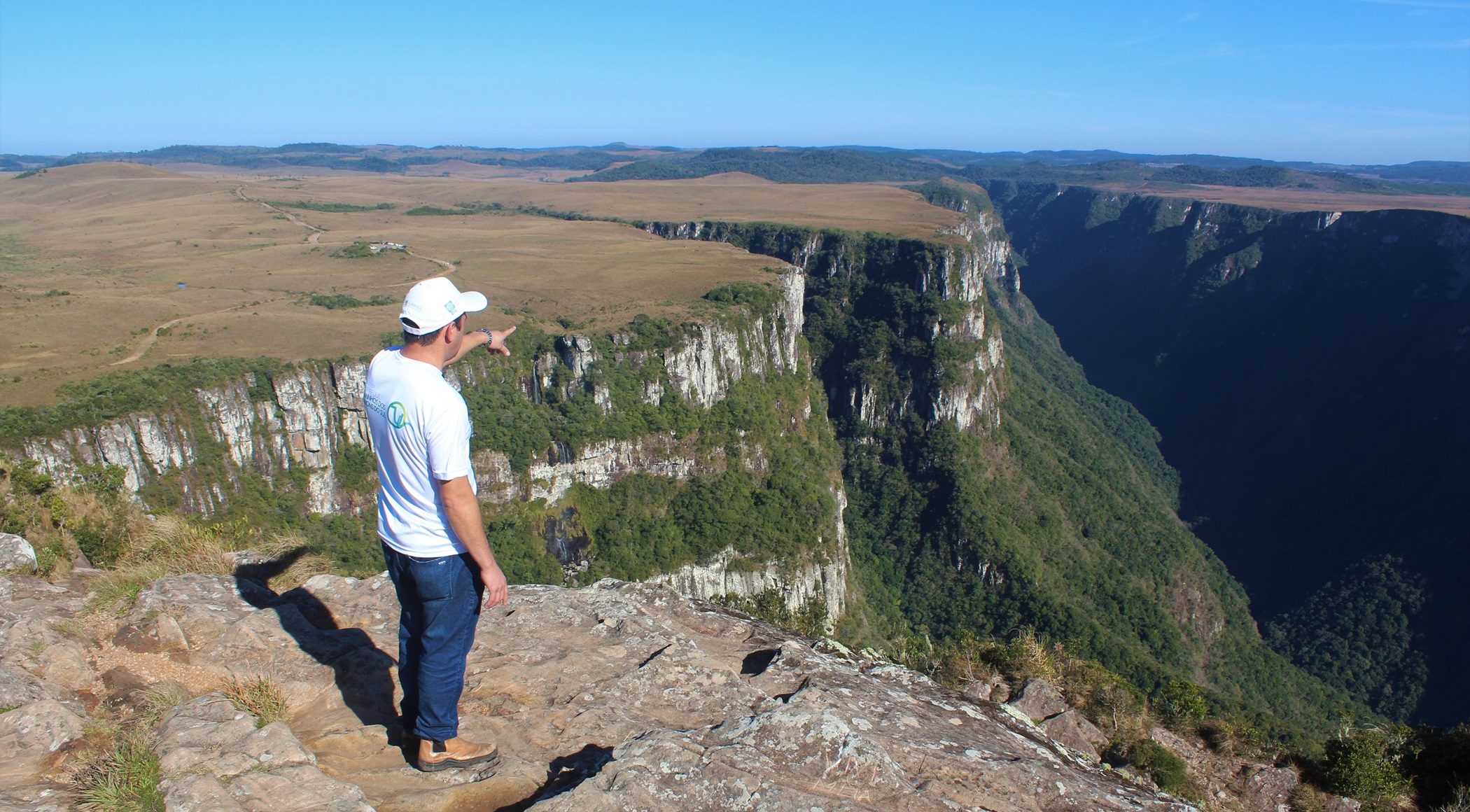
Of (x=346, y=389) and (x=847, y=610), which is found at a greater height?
(x=346, y=389)

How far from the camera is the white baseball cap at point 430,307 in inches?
198

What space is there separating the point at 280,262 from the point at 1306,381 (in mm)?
135392

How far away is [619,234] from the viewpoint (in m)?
104

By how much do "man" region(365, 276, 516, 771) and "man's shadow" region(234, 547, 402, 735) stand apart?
0.72m

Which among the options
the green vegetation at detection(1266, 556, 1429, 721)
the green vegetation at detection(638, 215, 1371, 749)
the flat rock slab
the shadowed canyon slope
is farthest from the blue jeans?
the green vegetation at detection(1266, 556, 1429, 721)

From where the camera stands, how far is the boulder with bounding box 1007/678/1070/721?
30.2 feet

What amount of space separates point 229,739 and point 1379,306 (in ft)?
498

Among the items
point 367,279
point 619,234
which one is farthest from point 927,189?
point 367,279

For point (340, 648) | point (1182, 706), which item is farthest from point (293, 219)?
point (1182, 706)

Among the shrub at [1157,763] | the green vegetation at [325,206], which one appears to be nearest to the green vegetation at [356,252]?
the green vegetation at [325,206]

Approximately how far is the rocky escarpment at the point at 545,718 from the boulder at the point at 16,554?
43 cm

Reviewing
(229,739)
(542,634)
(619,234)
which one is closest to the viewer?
(229,739)

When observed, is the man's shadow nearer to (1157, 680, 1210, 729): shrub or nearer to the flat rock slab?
the flat rock slab

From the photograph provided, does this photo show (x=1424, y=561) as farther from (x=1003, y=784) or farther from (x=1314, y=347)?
(x=1003, y=784)
